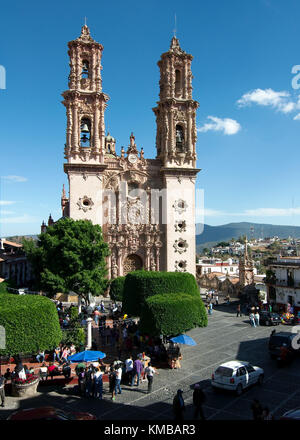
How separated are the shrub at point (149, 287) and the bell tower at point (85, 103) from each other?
59.6ft

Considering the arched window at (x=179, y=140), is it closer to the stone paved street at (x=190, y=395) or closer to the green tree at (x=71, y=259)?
the green tree at (x=71, y=259)

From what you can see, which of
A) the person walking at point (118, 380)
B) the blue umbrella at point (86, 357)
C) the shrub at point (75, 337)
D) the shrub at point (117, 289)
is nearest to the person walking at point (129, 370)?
the person walking at point (118, 380)

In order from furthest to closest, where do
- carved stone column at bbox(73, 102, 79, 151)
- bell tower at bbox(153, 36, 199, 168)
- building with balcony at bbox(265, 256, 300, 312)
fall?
bell tower at bbox(153, 36, 199, 168)
carved stone column at bbox(73, 102, 79, 151)
building with balcony at bbox(265, 256, 300, 312)

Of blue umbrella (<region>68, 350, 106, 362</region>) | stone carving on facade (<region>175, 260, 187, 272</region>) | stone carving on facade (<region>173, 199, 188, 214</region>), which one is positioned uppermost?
stone carving on facade (<region>173, 199, 188, 214</region>)

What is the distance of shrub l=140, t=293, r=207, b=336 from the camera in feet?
63.2

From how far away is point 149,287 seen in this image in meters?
24.3

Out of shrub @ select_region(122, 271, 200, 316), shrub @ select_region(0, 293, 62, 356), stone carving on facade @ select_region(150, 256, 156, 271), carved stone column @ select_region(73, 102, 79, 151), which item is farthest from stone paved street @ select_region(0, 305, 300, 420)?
carved stone column @ select_region(73, 102, 79, 151)

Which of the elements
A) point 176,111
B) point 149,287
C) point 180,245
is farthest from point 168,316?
point 176,111

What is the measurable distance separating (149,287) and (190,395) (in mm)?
10247

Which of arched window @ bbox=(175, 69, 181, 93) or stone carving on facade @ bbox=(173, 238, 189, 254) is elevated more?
arched window @ bbox=(175, 69, 181, 93)

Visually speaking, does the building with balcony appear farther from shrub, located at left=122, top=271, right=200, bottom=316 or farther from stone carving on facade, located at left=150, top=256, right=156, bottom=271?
shrub, located at left=122, top=271, right=200, bottom=316

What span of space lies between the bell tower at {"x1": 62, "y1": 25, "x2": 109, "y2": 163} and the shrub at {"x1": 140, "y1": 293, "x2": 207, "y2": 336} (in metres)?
22.9

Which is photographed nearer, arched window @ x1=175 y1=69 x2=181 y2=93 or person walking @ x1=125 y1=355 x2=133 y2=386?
person walking @ x1=125 y1=355 x2=133 y2=386

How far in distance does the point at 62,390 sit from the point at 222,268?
8584 centimetres
